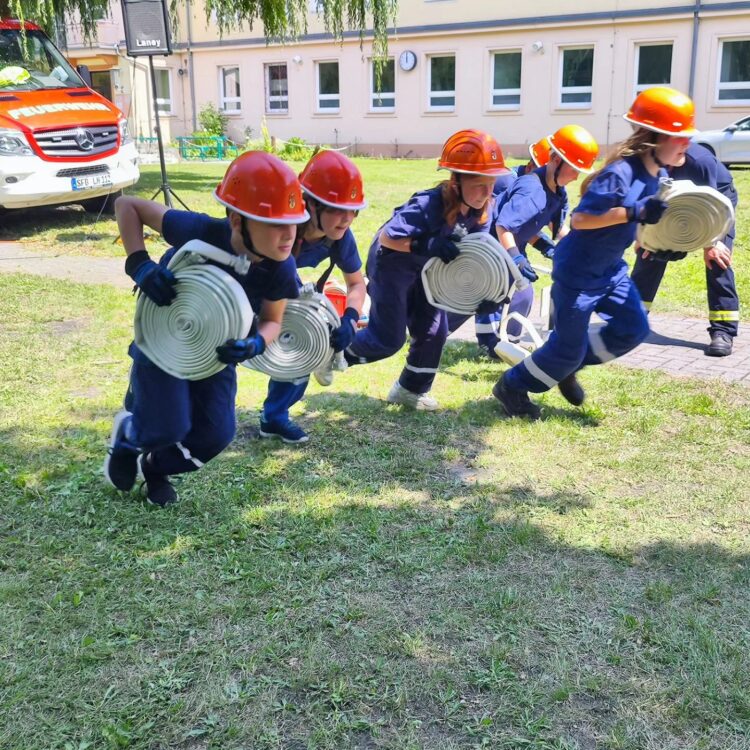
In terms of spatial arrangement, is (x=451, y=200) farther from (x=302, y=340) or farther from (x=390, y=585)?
(x=390, y=585)

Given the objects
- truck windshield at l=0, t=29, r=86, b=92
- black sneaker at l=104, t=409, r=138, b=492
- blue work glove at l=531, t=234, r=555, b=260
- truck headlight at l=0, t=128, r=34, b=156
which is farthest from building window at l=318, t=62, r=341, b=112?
black sneaker at l=104, t=409, r=138, b=492

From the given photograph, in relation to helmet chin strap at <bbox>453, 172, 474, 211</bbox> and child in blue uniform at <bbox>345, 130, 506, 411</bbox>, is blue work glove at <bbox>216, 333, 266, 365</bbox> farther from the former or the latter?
helmet chin strap at <bbox>453, 172, 474, 211</bbox>

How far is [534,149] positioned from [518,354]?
1.72 m

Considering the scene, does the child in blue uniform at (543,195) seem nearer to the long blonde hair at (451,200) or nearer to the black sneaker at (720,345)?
the long blonde hair at (451,200)

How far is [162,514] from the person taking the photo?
4199 mm

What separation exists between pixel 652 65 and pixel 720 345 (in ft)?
73.7

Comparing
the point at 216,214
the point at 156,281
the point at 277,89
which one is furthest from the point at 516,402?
the point at 277,89

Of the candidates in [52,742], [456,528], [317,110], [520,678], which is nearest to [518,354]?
[456,528]

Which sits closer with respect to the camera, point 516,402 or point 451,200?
point 451,200

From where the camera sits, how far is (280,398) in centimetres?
511

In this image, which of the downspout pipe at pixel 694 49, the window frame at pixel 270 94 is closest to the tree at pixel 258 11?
the downspout pipe at pixel 694 49

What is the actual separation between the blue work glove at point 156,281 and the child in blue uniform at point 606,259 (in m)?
2.51

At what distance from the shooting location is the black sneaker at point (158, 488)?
4.22 metres

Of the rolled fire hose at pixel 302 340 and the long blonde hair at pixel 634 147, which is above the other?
the long blonde hair at pixel 634 147
